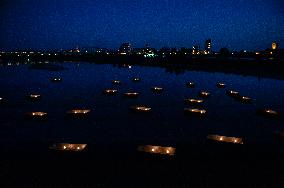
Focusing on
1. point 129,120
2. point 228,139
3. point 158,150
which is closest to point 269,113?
point 228,139

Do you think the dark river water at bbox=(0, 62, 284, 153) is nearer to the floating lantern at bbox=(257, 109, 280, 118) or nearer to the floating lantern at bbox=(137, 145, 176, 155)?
the floating lantern at bbox=(257, 109, 280, 118)

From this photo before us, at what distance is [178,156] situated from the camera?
11719 mm

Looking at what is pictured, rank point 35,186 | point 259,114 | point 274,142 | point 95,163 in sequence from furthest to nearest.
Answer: point 259,114
point 274,142
point 95,163
point 35,186

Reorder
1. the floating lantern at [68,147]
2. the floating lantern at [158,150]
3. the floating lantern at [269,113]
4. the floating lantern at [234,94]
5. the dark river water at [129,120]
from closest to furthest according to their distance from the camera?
the floating lantern at [158,150] < the floating lantern at [68,147] < the dark river water at [129,120] < the floating lantern at [269,113] < the floating lantern at [234,94]

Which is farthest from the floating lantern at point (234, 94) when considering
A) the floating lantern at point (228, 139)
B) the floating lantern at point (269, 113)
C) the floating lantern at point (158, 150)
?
the floating lantern at point (158, 150)

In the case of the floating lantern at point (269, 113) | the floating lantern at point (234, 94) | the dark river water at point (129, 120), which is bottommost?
the dark river water at point (129, 120)

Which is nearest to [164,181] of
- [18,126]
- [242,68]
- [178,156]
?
[178,156]

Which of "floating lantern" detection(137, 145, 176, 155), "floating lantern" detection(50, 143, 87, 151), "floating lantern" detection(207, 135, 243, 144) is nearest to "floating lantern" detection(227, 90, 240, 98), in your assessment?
"floating lantern" detection(207, 135, 243, 144)

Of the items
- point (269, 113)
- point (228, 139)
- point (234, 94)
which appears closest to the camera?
point (228, 139)

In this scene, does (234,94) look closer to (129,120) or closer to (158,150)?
(129,120)

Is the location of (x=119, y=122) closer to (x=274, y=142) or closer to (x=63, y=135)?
(x=63, y=135)

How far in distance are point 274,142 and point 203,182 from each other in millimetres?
6073

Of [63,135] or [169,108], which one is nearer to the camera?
[63,135]

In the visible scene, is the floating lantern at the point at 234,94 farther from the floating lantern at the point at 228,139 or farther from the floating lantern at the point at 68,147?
the floating lantern at the point at 68,147
